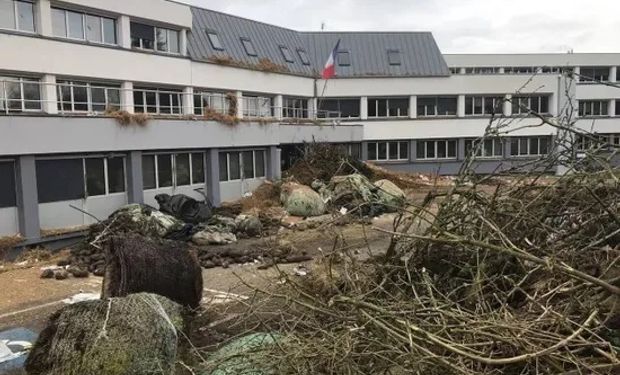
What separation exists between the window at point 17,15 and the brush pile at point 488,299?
16.9 m

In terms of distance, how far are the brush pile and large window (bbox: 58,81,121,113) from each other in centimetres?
1649

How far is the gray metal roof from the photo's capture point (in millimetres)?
33625

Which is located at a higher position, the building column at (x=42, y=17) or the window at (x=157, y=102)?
the building column at (x=42, y=17)

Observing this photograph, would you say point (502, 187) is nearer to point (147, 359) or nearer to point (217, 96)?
point (147, 359)

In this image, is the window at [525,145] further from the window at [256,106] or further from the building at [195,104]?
the window at [256,106]

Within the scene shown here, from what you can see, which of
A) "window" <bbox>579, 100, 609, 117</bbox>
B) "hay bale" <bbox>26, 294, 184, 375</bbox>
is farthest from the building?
"hay bale" <bbox>26, 294, 184, 375</bbox>

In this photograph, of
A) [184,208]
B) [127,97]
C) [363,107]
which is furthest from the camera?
[363,107]

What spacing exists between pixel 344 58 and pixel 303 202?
18489 mm

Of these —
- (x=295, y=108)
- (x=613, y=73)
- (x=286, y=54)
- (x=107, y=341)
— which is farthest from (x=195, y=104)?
(x=613, y=73)

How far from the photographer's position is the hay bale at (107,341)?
20.5ft

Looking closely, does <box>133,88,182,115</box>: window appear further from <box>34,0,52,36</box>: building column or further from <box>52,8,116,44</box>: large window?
<box>34,0,52,36</box>: building column

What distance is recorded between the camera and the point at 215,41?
29469 millimetres

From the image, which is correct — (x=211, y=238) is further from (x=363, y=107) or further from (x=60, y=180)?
(x=363, y=107)

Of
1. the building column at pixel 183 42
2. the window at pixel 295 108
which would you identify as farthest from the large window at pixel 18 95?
the window at pixel 295 108
